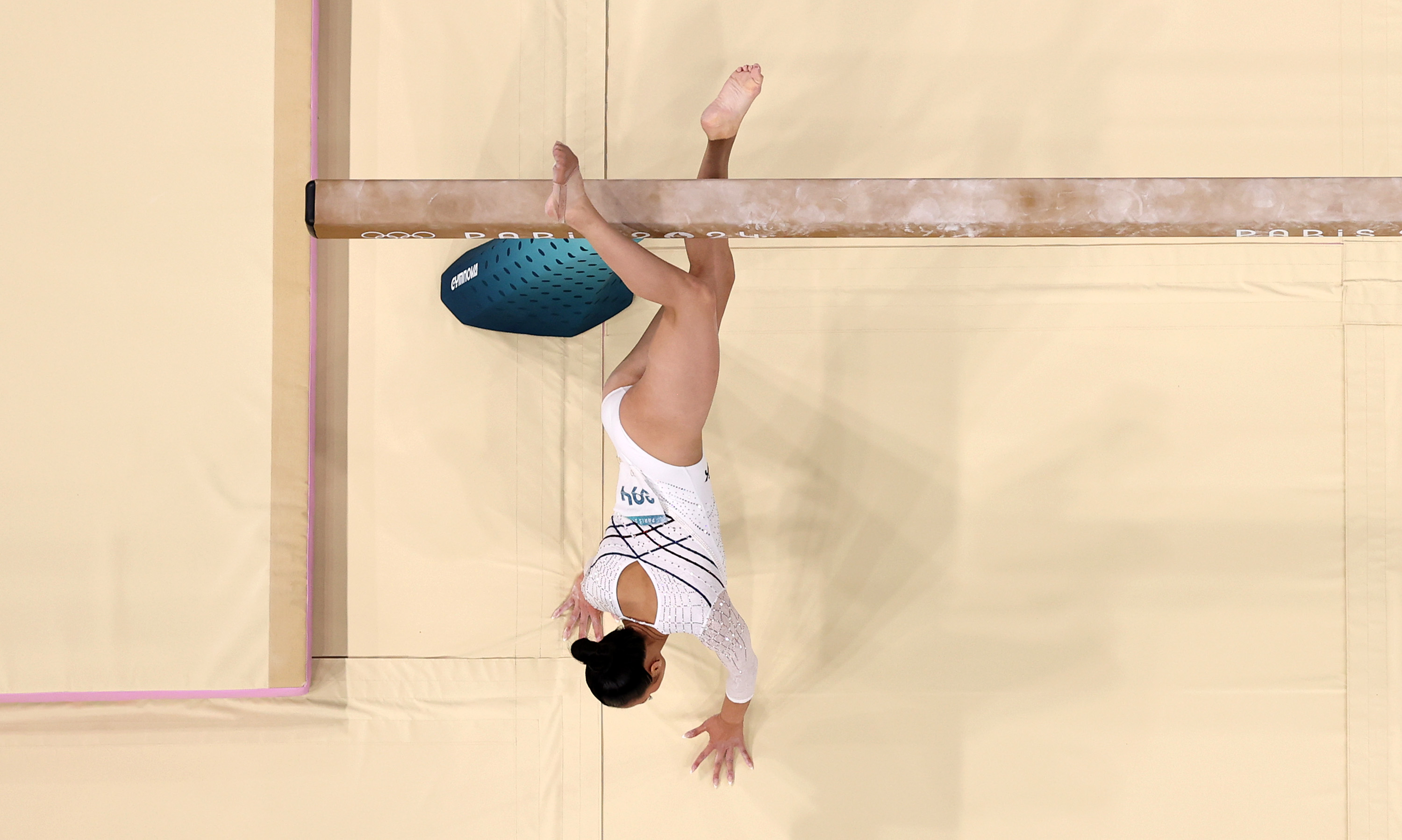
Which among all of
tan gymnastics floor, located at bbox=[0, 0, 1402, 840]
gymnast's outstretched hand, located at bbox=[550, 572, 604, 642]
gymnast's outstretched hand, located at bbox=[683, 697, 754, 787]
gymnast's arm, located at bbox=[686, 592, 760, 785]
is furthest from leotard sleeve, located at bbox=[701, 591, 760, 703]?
gymnast's outstretched hand, located at bbox=[550, 572, 604, 642]

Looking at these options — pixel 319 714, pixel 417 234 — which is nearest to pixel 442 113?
pixel 417 234

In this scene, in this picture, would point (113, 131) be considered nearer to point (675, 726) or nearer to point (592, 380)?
point (592, 380)

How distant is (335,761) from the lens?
197cm

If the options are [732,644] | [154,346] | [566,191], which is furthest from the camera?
[154,346]

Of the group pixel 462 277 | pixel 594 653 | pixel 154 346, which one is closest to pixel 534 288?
pixel 462 277

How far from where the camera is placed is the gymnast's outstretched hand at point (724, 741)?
6.23 feet

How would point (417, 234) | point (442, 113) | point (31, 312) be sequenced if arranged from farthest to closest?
point (442, 113) < point (31, 312) < point (417, 234)

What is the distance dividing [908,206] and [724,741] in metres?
1.36

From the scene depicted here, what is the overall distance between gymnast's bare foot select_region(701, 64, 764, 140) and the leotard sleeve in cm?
92

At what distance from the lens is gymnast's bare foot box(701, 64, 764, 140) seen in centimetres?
138

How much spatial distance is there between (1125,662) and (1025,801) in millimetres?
432

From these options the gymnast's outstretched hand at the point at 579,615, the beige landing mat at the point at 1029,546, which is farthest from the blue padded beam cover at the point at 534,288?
the gymnast's outstretched hand at the point at 579,615

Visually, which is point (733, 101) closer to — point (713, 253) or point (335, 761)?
point (713, 253)

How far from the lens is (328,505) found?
2.02m
